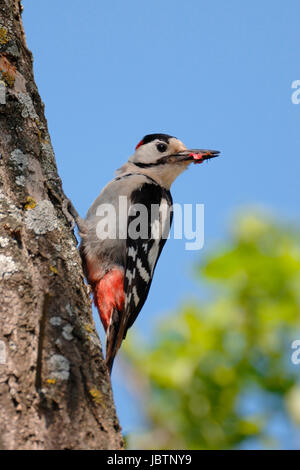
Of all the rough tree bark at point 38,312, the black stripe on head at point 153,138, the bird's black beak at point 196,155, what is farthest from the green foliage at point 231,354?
the black stripe on head at point 153,138

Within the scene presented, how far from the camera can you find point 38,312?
2084 mm

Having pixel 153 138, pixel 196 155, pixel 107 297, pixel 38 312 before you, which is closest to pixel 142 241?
pixel 107 297

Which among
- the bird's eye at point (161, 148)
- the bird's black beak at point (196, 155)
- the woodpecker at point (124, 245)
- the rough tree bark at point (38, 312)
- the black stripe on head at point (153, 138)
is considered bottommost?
the rough tree bark at point (38, 312)

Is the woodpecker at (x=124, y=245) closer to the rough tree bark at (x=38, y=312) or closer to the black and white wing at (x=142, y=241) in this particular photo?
the black and white wing at (x=142, y=241)

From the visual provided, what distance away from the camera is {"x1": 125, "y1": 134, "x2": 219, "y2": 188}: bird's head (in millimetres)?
4910

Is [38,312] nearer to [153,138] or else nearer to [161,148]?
[161,148]

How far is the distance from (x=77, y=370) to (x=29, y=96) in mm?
1534

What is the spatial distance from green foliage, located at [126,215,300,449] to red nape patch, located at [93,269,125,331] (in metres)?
0.76

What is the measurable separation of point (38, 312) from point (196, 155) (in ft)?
9.88

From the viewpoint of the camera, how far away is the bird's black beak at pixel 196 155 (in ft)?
15.8

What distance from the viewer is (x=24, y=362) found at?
6.37ft

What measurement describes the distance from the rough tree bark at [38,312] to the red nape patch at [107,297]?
1080 millimetres
